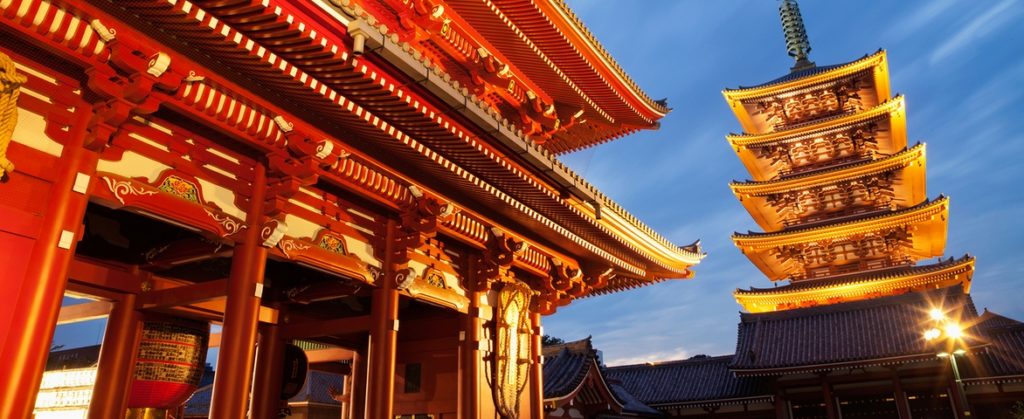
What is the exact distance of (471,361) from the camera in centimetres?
1014

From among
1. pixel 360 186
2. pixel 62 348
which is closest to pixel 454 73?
pixel 360 186

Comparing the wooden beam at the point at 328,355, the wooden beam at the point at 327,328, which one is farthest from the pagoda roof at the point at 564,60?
the wooden beam at the point at 328,355

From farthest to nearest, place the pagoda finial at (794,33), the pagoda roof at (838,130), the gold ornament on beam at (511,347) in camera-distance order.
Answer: the pagoda finial at (794,33) → the pagoda roof at (838,130) → the gold ornament on beam at (511,347)

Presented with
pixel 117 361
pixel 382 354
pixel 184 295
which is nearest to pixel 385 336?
pixel 382 354

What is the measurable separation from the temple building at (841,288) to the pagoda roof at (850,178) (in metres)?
0.08

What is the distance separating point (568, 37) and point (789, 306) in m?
23.0

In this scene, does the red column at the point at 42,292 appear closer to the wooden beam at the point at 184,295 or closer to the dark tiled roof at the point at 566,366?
the wooden beam at the point at 184,295

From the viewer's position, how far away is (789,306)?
3045 cm

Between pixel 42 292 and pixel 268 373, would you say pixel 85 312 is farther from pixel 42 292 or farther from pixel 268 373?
pixel 42 292

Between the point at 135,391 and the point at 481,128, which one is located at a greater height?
the point at 481,128

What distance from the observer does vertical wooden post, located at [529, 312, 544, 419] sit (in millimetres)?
11586

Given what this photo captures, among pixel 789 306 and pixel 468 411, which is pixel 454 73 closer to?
pixel 468 411

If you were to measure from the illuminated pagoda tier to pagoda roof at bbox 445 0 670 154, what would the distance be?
17070mm

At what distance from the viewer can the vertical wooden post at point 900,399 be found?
67.5 ft
